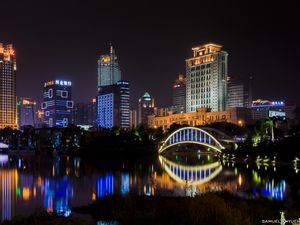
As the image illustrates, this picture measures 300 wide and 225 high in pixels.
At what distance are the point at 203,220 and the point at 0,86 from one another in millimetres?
190967

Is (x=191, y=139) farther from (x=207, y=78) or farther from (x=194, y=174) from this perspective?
(x=207, y=78)

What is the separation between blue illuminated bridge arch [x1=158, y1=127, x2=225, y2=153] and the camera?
→ 349ft

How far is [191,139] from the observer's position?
113 metres

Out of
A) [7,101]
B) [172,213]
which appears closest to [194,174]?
[172,213]

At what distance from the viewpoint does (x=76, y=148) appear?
12675 cm

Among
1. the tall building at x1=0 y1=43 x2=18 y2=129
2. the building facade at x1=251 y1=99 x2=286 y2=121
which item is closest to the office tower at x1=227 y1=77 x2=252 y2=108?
the building facade at x1=251 y1=99 x2=286 y2=121

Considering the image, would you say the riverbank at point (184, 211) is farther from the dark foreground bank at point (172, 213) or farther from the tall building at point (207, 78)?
the tall building at point (207, 78)

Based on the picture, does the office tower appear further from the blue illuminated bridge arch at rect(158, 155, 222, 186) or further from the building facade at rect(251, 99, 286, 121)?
the blue illuminated bridge arch at rect(158, 155, 222, 186)

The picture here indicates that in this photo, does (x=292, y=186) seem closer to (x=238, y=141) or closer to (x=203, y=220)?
(x=203, y=220)

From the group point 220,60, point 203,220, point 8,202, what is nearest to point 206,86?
point 220,60

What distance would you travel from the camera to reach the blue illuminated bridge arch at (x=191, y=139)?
4188 inches

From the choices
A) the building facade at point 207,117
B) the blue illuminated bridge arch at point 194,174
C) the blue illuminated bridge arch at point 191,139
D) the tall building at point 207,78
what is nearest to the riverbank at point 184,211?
the blue illuminated bridge arch at point 194,174

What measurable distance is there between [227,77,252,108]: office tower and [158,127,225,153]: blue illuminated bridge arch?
6042cm

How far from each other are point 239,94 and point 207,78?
20.0 metres
